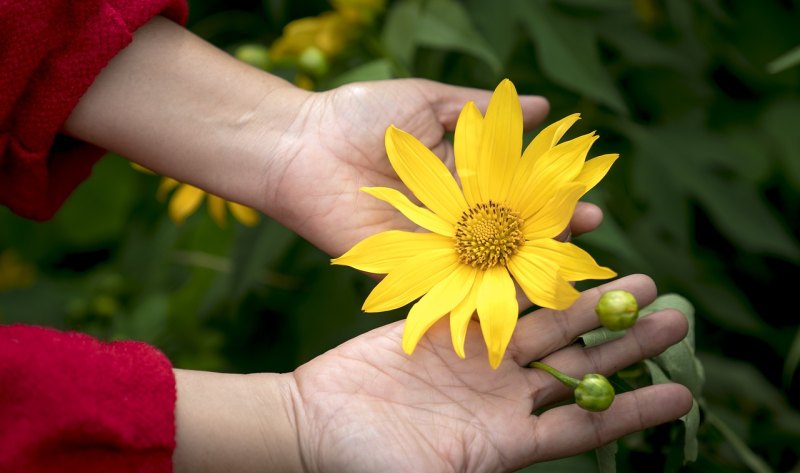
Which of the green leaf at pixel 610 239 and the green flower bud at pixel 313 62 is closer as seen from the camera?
the green leaf at pixel 610 239

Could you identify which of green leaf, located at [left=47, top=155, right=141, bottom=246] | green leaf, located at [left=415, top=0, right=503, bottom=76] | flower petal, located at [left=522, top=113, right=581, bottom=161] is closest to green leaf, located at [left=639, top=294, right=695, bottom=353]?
flower petal, located at [left=522, top=113, right=581, bottom=161]

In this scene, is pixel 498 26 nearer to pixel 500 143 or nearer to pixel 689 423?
pixel 500 143

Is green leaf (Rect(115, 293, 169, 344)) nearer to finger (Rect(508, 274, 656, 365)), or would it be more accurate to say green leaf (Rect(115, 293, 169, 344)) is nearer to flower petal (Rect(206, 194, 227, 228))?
flower petal (Rect(206, 194, 227, 228))

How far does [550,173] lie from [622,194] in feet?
1.77

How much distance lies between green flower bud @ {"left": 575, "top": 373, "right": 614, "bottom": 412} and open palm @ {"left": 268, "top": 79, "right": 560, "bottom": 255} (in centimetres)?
32

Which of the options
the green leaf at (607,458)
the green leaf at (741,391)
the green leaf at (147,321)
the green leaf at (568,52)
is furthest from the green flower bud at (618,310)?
the green leaf at (147,321)

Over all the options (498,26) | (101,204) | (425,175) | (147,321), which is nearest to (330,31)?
(498,26)

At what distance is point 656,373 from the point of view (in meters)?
1.04

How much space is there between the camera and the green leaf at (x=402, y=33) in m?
1.27

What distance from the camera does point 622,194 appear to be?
1.49 meters

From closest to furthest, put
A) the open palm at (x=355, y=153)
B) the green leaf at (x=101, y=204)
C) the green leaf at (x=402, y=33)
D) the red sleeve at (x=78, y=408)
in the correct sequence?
the red sleeve at (x=78, y=408), the open palm at (x=355, y=153), the green leaf at (x=402, y=33), the green leaf at (x=101, y=204)

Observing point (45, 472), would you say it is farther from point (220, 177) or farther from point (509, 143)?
point (509, 143)

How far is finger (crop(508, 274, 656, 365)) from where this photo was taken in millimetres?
986

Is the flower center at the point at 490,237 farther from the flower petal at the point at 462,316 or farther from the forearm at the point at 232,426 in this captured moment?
the forearm at the point at 232,426
